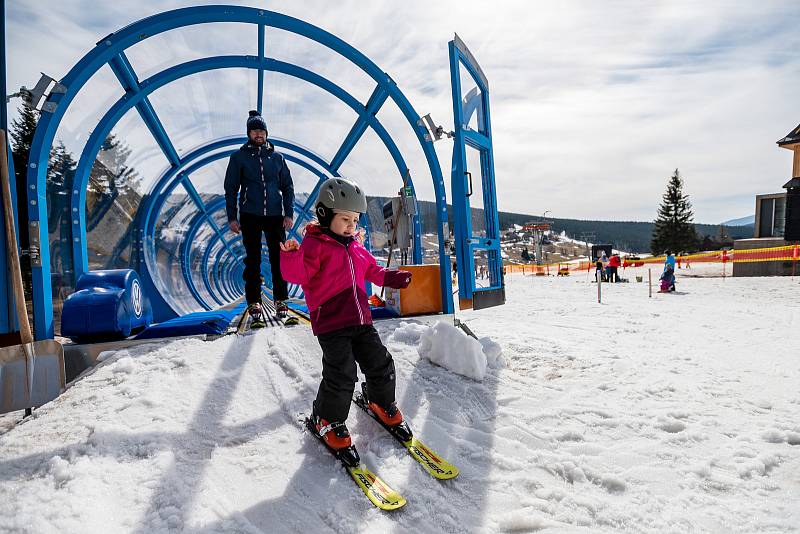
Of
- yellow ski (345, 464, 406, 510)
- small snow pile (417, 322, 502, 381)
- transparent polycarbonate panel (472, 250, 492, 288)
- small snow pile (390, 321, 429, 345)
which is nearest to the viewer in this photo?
yellow ski (345, 464, 406, 510)

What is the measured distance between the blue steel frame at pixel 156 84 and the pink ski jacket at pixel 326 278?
2658 millimetres

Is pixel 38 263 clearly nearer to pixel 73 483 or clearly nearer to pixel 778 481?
pixel 73 483

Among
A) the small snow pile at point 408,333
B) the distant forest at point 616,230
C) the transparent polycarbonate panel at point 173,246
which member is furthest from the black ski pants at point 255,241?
the distant forest at point 616,230

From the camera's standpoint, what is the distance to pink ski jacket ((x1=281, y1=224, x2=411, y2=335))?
257cm

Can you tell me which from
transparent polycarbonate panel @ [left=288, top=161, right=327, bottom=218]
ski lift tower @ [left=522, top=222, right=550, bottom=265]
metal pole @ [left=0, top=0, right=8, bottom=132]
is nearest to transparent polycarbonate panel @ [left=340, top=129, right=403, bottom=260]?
transparent polycarbonate panel @ [left=288, top=161, right=327, bottom=218]

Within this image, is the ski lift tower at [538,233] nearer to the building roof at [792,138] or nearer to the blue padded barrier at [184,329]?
the building roof at [792,138]

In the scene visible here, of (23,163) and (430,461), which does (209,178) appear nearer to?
(23,163)

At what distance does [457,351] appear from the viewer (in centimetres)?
369

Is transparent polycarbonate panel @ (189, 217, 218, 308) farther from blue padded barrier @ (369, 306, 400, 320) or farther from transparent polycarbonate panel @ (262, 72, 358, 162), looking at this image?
blue padded barrier @ (369, 306, 400, 320)

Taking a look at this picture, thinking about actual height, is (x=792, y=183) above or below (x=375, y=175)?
above

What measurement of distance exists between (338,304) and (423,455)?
109 cm

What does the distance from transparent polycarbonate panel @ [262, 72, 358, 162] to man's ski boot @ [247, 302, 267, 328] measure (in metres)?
3.23

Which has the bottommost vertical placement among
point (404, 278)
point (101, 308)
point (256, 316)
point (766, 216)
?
point (256, 316)

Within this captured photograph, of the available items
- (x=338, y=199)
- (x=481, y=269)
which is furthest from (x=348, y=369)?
(x=481, y=269)
